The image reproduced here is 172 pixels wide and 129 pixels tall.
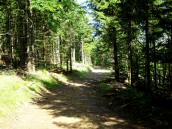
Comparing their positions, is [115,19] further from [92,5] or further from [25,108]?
[25,108]

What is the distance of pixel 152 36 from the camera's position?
82.4 feet

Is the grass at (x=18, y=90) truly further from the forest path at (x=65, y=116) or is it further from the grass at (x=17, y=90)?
the forest path at (x=65, y=116)

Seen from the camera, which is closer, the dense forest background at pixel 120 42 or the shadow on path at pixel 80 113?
the shadow on path at pixel 80 113

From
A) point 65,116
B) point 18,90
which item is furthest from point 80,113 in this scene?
point 18,90

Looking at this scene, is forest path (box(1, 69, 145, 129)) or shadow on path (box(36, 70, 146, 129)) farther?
shadow on path (box(36, 70, 146, 129))

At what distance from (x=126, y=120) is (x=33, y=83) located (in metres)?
9.59

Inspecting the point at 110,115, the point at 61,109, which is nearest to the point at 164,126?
the point at 110,115

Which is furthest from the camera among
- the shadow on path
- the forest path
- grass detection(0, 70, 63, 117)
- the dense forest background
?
the dense forest background

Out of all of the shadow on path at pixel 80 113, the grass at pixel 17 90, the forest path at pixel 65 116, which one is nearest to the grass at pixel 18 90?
the grass at pixel 17 90

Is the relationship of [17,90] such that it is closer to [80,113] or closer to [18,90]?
[18,90]

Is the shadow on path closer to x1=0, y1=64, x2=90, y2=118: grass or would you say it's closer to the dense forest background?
x1=0, y1=64, x2=90, y2=118: grass

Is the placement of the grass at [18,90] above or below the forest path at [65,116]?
above

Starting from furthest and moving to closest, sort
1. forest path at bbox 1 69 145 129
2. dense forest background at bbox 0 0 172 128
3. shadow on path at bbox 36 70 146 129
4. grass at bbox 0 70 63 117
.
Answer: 1. dense forest background at bbox 0 0 172 128
2. grass at bbox 0 70 63 117
3. shadow on path at bbox 36 70 146 129
4. forest path at bbox 1 69 145 129

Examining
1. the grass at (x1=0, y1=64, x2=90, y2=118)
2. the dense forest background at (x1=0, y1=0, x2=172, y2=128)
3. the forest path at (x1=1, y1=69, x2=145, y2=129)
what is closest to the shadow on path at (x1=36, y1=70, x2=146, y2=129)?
the forest path at (x1=1, y1=69, x2=145, y2=129)
